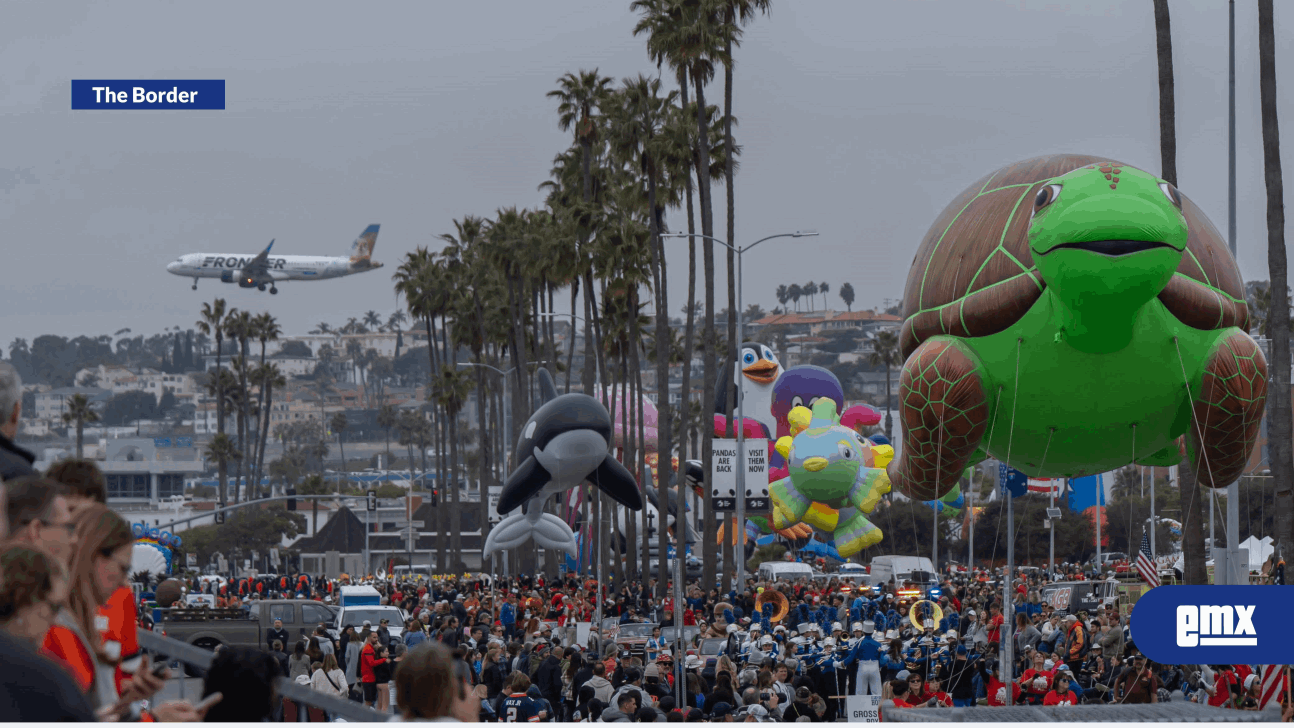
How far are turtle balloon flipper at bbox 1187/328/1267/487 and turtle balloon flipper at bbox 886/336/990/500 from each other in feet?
6.96

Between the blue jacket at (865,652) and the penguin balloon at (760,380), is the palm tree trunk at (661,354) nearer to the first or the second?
the blue jacket at (865,652)

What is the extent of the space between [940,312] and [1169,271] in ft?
8.80

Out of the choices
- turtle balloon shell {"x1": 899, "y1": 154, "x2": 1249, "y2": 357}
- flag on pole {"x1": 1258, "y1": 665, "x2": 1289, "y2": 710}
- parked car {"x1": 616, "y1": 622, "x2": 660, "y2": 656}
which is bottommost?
parked car {"x1": 616, "y1": 622, "x2": 660, "y2": 656}

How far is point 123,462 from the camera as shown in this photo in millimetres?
162750

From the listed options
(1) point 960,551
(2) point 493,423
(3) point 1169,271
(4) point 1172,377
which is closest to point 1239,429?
(4) point 1172,377

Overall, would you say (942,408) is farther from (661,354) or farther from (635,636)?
(661,354)

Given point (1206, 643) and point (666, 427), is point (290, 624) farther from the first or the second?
point (1206, 643)

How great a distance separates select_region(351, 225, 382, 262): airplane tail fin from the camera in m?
133

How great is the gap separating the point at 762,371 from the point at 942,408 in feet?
197

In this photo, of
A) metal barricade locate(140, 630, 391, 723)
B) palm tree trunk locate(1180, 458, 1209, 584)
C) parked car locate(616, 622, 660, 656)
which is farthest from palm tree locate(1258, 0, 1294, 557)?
metal barricade locate(140, 630, 391, 723)

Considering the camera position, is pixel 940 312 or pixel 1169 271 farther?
pixel 940 312

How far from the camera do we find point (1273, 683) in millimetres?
13789

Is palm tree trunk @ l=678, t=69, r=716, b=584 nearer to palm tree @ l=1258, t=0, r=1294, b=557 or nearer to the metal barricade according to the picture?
palm tree @ l=1258, t=0, r=1294, b=557

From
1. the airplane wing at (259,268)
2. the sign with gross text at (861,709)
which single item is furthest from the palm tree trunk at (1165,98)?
the airplane wing at (259,268)
